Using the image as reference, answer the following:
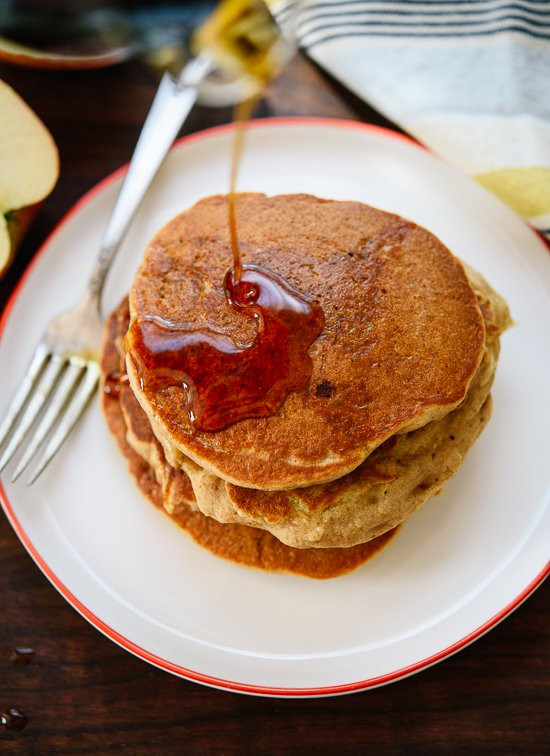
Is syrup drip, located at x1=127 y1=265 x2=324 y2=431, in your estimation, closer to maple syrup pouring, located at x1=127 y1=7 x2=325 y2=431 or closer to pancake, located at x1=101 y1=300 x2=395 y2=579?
maple syrup pouring, located at x1=127 y1=7 x2=325 y2=431

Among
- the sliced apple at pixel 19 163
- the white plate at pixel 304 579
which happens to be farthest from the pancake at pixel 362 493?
the sliced apple at pixel 19 163

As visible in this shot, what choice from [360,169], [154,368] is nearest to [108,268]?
[154,368]

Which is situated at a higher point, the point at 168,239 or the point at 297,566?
the point at 168,239

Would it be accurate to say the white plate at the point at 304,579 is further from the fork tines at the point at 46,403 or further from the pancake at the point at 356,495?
the pancake at the point at 356,495

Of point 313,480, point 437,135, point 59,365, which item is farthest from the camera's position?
point 437,135

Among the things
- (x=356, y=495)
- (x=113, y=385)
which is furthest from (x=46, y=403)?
(x=356, y=495)

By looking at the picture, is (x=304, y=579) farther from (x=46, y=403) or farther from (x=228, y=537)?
(x=46, y=403)

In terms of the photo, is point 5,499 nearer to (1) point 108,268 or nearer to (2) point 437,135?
(1) point 108,268
